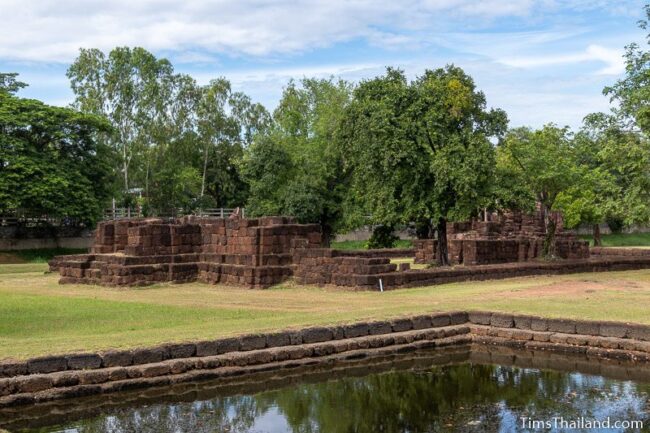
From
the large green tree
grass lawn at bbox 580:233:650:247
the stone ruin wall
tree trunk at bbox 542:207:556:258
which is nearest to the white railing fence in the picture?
the large green tree

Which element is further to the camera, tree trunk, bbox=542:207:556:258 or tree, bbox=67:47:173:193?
tree, bbox=67:47:173:193

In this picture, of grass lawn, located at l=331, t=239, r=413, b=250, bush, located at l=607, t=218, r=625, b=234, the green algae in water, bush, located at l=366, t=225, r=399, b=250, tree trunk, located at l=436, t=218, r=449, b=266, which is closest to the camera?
the green algae in water

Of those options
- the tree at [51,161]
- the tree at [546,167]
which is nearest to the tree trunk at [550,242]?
the tree at [546,167]

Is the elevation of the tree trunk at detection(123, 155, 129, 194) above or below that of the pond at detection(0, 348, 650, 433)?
above

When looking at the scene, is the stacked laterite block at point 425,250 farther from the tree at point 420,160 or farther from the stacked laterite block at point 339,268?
the stacked laterite block at point 339,268

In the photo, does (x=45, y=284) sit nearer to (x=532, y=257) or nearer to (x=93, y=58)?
(x=532, y=257)

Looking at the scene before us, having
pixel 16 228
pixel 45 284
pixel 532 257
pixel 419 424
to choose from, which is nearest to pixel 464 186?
pixel 532 257

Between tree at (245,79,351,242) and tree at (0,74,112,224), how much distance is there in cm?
945

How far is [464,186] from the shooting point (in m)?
26.1

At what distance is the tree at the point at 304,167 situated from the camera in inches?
1804

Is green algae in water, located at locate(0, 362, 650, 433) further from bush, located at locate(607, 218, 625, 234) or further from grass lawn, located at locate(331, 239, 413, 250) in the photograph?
bush, located at locate(607, 218, 625, 234)

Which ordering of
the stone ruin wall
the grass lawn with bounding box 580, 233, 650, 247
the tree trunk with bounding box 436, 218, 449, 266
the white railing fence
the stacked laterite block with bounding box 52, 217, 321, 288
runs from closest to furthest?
the stacked laterite block with bounding box 52, 217, 321, 288, the tree trunk with bounding box 436, 218, 449, 266, the stone ruin wall, the white railing fence, the grass lawn with bounding box 580, 233, 650, 247

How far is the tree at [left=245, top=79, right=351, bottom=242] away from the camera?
150ft

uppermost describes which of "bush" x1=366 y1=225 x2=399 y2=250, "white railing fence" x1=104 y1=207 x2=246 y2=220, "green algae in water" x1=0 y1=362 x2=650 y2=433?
"white railing fence" x1=104 y1=207 x2=246 y2=220
